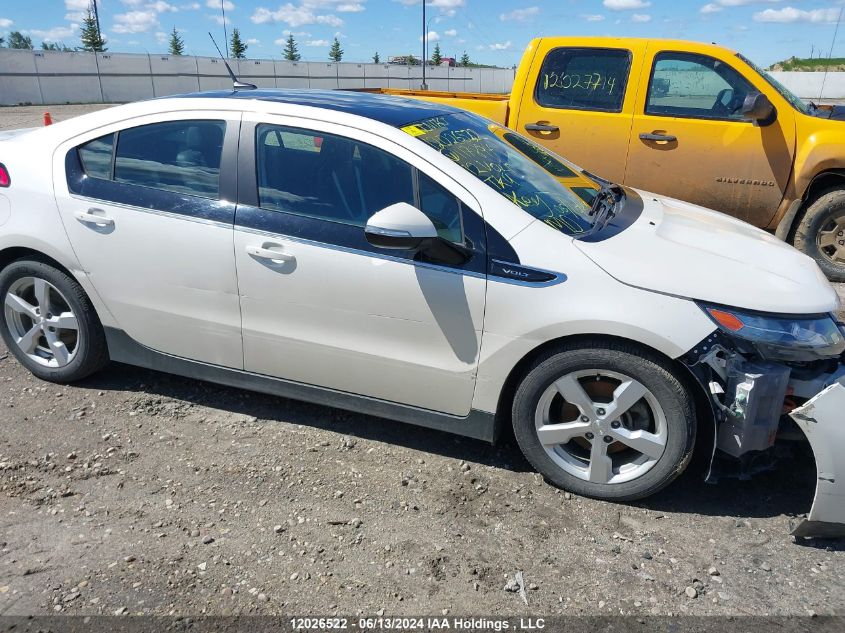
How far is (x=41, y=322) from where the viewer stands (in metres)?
4.04

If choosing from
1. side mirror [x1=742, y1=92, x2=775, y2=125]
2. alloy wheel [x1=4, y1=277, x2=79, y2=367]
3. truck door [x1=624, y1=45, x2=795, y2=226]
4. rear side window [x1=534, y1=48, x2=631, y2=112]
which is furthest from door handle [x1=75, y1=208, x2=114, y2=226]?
side mirror [x1=742, y1=92, x2=775, y2=125]

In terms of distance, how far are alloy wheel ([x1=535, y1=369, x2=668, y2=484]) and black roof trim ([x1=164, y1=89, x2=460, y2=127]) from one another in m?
1.54

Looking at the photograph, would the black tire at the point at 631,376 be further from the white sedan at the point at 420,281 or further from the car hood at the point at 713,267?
the car hood at the point at 713,267

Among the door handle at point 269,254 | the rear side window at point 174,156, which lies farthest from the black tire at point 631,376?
the rear side window at point 174,156

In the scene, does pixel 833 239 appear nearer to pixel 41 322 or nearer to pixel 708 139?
pixel 708 139

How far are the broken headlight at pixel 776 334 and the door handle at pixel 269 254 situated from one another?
74.8 inches

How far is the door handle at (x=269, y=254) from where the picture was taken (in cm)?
327

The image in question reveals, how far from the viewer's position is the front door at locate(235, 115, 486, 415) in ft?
10.1

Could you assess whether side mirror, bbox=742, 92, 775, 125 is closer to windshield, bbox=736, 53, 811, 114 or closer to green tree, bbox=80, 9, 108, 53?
windshield, bbox=736, 53, 811, 114

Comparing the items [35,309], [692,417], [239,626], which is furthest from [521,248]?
[35,309]

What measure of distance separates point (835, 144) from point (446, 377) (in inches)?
182

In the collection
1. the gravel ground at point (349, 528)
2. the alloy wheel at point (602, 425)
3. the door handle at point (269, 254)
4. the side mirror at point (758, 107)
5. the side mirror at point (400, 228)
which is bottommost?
the gravel ground at point (349, 528)

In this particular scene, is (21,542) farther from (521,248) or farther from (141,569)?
(521,248)

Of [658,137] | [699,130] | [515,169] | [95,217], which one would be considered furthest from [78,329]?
[699,130]
